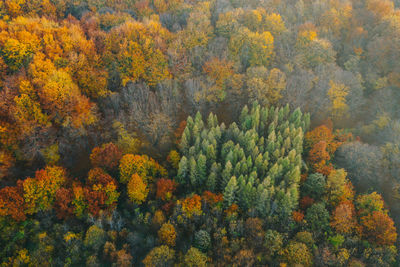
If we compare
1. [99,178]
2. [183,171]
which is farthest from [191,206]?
[99,178]

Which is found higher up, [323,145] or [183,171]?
[323,145]

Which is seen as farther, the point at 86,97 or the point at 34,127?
the point at 86,97

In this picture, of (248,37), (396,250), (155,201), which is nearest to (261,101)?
(248,37)

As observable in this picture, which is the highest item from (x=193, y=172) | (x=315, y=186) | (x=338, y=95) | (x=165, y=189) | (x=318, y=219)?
(x=338, y=95)

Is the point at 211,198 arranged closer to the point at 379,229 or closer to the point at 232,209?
the point at 232,209

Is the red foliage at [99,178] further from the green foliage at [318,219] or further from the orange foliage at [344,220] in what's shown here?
the orange foliage at [344,220]

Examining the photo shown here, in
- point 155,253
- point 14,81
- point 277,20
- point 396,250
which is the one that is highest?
point 277,20

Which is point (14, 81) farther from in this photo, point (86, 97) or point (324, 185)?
point (324, 185)
